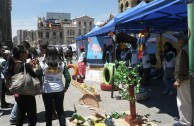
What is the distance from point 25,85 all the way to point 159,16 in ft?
19.1

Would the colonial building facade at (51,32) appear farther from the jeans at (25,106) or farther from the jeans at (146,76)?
the jeans at (25,106)

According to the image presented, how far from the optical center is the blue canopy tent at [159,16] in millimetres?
6499

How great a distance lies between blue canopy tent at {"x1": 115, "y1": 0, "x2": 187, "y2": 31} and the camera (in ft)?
21.3

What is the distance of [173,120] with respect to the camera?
22.0 ft

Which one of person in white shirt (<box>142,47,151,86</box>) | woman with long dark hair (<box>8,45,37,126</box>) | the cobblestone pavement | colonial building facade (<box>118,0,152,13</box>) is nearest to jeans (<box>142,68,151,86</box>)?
person in white shirt (<box>142,47,151,86</box>)

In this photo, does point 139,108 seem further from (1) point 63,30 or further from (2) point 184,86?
(1) point 63,30

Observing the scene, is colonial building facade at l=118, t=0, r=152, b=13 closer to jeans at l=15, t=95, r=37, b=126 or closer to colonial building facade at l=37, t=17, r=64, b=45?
colonial building facade at l=37, t=17, r=64, b=45

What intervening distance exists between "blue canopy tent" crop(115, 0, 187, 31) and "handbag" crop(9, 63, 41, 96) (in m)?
3.01

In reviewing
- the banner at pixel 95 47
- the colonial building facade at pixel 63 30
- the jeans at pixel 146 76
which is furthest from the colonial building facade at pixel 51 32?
the jeans at pixel 146 76

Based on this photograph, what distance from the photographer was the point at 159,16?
9.59 meters

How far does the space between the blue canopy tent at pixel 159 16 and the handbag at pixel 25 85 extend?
118 inches

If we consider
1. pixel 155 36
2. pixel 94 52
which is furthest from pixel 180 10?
pixel 94 52

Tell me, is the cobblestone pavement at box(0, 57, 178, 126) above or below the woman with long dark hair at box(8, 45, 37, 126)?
below

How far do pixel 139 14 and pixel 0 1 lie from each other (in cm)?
7165
